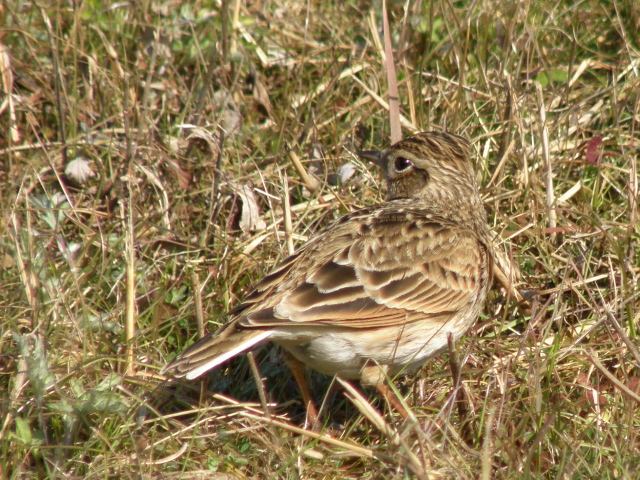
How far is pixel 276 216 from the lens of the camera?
643cm

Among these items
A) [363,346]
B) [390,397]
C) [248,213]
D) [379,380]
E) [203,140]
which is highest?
[203,140]

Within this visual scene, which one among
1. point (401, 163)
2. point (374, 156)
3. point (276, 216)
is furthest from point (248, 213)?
point (401, 163)

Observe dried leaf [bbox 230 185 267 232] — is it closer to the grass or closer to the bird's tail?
the grass

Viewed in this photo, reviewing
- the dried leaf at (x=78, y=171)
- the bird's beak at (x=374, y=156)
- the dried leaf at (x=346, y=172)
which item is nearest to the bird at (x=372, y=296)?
the bird's beak at (x=374, y=156)

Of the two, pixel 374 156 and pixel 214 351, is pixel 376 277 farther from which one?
pixel 374 156

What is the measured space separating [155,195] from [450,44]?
8.61 ft

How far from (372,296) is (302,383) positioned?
81 centimetres

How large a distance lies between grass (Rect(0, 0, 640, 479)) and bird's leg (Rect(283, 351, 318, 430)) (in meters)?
0.21

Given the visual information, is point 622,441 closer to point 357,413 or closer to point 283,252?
point 357,413

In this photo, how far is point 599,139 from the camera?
21.4ft

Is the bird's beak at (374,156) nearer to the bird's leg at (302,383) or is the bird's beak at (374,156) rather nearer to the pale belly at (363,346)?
the pale belly at (363,346)

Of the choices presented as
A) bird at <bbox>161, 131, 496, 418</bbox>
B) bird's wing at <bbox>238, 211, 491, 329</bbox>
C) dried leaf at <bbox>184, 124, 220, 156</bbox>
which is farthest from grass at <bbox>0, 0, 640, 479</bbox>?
bird's wing at <bbox>238, 211, 491, 329</bbox>

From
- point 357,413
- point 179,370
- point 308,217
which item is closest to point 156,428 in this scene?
point 179,370

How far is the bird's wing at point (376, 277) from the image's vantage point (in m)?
4.54
